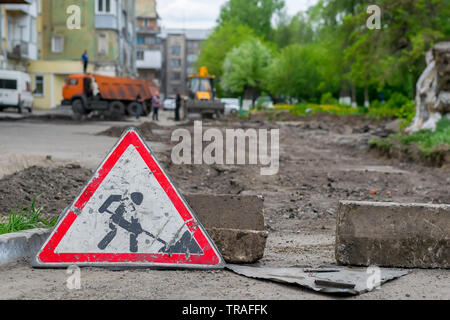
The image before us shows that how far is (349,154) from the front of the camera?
70.2 feet

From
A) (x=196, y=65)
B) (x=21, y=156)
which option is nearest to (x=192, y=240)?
(x=21, y=156)

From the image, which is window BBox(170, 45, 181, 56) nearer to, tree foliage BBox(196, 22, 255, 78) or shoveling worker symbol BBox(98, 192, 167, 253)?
tree foliage BBox(196, 22, 255, 78)

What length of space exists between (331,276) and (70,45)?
5208 centimetres

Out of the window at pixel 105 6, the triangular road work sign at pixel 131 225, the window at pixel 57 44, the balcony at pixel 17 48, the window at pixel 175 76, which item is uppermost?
the window at pixel 105 6

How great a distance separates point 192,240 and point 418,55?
2895cm

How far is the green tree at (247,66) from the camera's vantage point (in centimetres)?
6950

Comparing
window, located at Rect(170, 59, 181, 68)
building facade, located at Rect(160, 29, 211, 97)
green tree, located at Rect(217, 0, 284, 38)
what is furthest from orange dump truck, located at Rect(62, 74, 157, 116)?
window, located at Rect(170, 59, 181, 68)

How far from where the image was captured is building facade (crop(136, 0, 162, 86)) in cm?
10669

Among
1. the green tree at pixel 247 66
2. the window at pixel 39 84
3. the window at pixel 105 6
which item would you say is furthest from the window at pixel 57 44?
the green tree at pixel 247 66

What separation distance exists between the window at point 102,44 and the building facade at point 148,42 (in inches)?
1902

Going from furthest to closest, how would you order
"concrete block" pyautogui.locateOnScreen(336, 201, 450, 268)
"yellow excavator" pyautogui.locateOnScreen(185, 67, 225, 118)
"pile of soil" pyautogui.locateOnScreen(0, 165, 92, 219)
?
"yellow excavator" pyautogui.locateOnScreen(185, 67, 225, 118) < "pile of soil" pyautogui.locateOnScreen(0, 165, 92, 219) < "concrete block" pyautogui.locateOnScreen(336, 201, 450, 268)

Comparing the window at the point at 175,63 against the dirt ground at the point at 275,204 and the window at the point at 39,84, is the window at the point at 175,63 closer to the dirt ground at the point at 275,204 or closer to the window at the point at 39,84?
the window at the point at 39,84

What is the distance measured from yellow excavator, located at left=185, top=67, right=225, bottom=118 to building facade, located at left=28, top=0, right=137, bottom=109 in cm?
1081

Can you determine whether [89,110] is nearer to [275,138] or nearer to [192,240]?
[275,138]
